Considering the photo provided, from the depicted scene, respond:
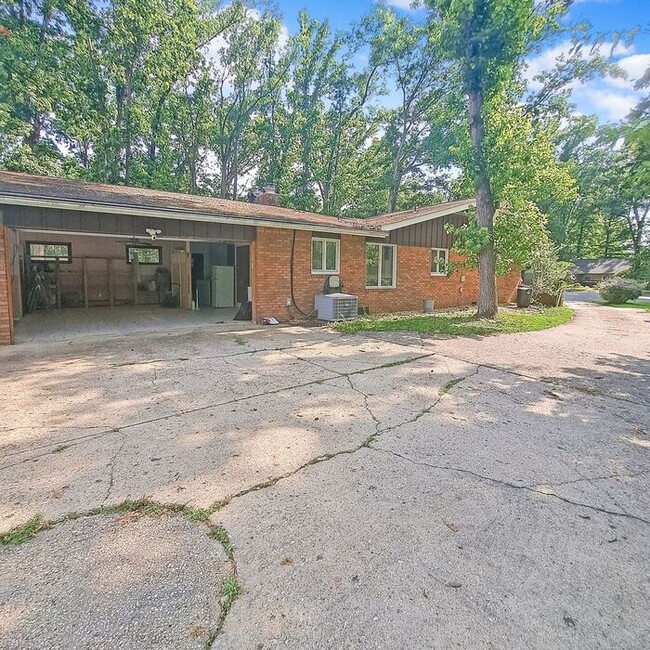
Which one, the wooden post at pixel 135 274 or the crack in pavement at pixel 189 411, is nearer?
the crack in pavement at pixel 189 411

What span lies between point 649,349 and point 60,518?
10.2 m

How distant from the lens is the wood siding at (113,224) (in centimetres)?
694

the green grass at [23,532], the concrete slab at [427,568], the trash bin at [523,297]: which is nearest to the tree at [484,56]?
the trash bin at [523,297]

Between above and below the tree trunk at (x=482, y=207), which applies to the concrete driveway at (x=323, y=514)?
below

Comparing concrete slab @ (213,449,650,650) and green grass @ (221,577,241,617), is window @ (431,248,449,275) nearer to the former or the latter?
concrete slab @ (213,449,650,650)

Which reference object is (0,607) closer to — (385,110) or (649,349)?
(649,349)

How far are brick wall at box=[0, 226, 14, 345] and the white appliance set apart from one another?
6606 mm

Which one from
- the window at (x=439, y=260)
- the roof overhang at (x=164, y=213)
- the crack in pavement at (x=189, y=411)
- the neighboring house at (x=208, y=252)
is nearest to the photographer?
the crack in pavement at (x=189, y=411)

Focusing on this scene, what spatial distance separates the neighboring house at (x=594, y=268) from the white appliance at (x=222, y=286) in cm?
4185

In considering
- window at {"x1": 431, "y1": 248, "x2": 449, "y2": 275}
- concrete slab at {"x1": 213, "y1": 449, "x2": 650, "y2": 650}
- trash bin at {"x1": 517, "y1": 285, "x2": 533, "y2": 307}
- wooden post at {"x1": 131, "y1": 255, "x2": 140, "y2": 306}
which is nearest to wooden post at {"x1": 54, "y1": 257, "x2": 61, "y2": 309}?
wooden post at {"x1": 131, "y1": 255, "x2": 140, "y2": 306}

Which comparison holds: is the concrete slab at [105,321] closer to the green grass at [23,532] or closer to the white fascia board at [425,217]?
the white fascia board at [425,217]

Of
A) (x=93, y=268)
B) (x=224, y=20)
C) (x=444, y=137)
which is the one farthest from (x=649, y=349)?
(x=224, y=20)

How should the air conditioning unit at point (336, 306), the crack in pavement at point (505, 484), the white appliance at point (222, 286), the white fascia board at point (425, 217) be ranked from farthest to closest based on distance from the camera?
the white appliance at point (222, 286)
the white fascia board at point (425, 217)
the air conditioning unit at point (336, 306)
the crack in pavement at point (505, 484)

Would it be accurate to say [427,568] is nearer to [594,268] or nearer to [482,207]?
[482,207]
